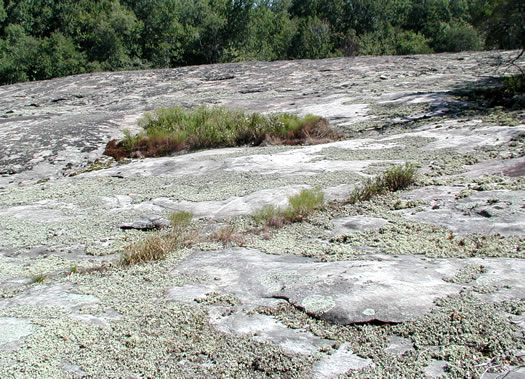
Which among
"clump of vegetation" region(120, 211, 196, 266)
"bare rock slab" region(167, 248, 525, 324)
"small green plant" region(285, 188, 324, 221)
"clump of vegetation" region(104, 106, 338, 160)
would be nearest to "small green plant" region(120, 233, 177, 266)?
"clump of vegetation" region(120, 211, 196, 266)

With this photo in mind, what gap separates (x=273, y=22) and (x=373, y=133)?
43889 mm

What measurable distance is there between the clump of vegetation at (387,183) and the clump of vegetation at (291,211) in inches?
15.7

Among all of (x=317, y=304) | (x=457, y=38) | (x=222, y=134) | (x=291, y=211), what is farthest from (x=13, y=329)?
(x=457, y=38)

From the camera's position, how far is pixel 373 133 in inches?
252

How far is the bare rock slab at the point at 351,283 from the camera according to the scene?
2164 millimetres

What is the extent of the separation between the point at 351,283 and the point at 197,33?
38632 millimetres

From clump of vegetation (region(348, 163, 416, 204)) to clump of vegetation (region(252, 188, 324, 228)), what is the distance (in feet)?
1.31

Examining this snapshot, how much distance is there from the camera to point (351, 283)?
2369 mm

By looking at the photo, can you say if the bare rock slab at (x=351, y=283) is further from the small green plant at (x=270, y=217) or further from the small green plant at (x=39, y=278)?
the small green plant at (x=39, y=278)

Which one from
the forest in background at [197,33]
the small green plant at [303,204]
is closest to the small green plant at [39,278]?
the small green plant at [303,204]

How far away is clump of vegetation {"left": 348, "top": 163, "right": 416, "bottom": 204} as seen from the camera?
398 cm

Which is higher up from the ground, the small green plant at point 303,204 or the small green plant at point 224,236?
the small green plant at point 303,204

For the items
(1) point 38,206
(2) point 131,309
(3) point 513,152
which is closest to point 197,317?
(2) point 131,309

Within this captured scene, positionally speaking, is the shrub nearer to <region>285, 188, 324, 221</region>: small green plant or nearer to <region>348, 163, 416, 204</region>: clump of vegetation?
<region>348, 163, 416, 204</region>: clump of vegetation
